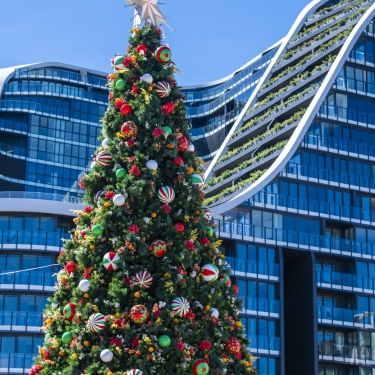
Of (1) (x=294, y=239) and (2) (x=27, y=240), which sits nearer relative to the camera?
(2) (x=27, y=240)

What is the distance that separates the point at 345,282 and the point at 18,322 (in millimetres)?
23479

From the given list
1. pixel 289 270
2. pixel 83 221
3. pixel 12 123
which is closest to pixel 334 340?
pixel 289 270

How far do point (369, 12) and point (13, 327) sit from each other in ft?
117

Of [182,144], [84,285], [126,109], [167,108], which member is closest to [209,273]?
[84,285]

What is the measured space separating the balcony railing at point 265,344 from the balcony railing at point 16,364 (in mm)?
15220

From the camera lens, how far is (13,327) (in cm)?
5853

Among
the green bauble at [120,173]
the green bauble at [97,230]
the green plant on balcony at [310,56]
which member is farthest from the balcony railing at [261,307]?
the green bauble at [97,230]

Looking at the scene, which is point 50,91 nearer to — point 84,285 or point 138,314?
point 84,285

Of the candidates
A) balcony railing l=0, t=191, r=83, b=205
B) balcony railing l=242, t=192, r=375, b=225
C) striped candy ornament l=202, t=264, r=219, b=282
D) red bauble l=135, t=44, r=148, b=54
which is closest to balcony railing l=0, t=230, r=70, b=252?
balcony railing l=0, t=191, r=83, b=205

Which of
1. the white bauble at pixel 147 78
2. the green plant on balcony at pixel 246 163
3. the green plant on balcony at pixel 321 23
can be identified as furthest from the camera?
the green plant on balcony at pixel 321 23

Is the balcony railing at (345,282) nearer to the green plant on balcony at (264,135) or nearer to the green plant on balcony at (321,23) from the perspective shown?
the green plant on balcony at (264,135)

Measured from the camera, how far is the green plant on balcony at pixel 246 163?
68694 mm

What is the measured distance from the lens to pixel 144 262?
25.0 metres

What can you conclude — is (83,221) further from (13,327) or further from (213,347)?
(13,327)
